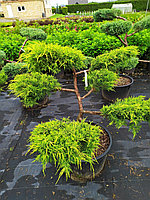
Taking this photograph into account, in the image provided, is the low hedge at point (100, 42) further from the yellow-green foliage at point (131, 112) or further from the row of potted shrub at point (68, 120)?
the yellow-green foliage at point (131, 112)

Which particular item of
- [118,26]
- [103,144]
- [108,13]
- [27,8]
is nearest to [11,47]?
[108,13]

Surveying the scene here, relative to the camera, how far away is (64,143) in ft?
4.31

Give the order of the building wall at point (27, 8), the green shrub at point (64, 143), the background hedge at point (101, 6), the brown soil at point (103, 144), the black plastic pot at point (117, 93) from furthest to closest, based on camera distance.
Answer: the background hedge at point (101, 6) → the building wall at point (27, 8) → the black plastic pot at point (117, 93) → the brown soil at point (103, 144) → the green shrub at point (64, 143)

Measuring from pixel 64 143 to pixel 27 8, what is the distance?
23.7 metres

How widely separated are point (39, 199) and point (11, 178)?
0.49 metres

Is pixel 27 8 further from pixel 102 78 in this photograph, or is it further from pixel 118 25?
pixel 102 78

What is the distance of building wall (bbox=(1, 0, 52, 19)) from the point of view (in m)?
19.8

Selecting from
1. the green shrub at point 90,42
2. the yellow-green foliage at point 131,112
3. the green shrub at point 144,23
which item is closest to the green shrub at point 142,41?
the green shrub at point 90,42

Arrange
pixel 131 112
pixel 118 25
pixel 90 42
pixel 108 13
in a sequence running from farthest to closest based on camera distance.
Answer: pixel 90 42
pixel 108 13
pixel 118 25
pixel 131 112

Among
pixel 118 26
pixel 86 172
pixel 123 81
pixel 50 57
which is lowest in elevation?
pixel 86 172

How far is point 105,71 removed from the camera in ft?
5.84

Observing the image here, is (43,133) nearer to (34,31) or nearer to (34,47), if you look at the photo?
(34,47)

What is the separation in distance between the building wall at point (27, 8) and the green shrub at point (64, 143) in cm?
2300

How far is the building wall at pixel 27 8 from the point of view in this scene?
19.8 metres
